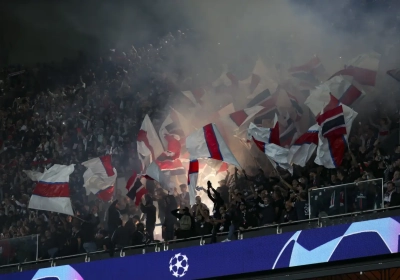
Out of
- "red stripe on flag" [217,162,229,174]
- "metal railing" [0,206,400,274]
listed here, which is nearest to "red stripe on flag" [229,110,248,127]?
"red stripe on flag" [217,162,229,174]

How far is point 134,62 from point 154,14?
101 inches

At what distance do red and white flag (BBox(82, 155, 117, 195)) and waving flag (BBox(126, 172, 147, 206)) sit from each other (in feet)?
2.32

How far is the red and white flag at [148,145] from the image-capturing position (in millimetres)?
21688

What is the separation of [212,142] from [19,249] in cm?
480

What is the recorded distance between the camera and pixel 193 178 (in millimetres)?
19969

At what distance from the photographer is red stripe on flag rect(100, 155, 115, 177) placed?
21.9 metres

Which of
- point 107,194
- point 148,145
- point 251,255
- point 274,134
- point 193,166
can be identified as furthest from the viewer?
point 107,194

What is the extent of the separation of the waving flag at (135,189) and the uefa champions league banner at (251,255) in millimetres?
1800

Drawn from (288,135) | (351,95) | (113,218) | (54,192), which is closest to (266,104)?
(288,135)

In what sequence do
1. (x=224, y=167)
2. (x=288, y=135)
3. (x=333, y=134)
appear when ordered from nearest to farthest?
1. (x=333, y=134)
2. (x=288, y=135)
3. (x=224, y=167)

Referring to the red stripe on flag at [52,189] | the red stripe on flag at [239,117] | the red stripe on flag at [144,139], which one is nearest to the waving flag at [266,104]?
the red stripe on flag at [239,117]

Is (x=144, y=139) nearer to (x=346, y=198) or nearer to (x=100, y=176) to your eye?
(x=100, y=176)

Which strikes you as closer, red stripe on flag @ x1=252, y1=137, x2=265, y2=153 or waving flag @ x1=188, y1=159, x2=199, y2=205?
red stripe on flag @ x1=252, y1=137, x2=265, y2=153

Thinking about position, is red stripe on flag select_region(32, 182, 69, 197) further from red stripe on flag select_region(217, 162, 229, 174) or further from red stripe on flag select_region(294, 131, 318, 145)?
red stripe on flag select_region(294, 131, 318, 145)
